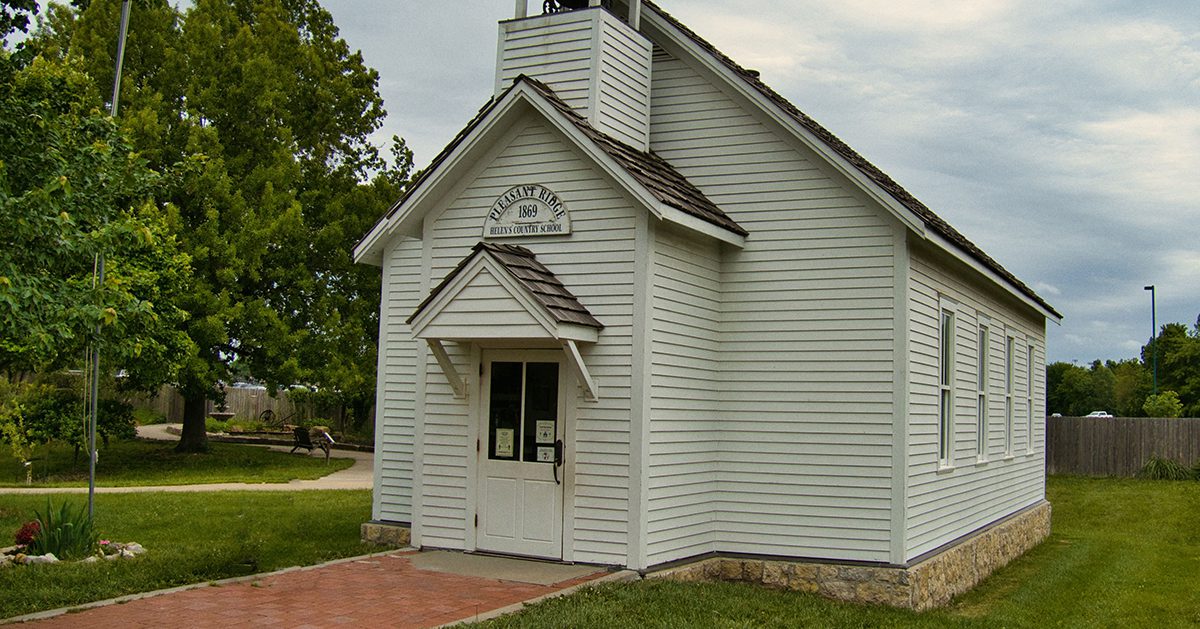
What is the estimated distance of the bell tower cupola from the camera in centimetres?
1282

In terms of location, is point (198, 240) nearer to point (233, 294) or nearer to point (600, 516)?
point (233, 294)

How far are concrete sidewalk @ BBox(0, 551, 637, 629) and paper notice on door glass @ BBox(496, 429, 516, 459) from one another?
3.68 ft

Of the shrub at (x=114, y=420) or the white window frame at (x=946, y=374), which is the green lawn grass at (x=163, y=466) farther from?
the white window frame at (x=946, y=374)

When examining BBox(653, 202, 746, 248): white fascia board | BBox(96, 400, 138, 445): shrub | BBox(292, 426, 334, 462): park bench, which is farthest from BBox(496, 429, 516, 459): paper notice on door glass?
BBox(292, 426, 334, 462): park bench

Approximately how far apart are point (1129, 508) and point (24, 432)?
23563 millimetres

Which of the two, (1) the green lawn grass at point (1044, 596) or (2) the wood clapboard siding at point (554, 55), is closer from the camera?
(1) the green lawn grass at point (1044, 596)

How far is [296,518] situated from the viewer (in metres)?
17.3

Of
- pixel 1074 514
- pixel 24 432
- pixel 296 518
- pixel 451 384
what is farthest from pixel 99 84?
pixel 1074 514

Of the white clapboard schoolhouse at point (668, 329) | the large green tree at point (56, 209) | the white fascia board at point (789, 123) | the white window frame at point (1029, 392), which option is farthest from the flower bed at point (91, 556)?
the white window frame at point (1029, 392)

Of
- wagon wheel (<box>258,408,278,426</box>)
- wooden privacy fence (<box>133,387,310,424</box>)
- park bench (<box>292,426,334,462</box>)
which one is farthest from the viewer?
wooden privacy fence (<box>133,387,310,424</box>)

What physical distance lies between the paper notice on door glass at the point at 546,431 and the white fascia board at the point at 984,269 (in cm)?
453

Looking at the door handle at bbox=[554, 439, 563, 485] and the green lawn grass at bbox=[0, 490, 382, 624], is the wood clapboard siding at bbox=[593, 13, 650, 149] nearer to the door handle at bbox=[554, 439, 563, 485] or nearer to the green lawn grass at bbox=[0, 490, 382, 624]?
the door handle at bbox=[554, 439, 563, 485]

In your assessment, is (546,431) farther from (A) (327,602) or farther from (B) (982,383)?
(B) (982,383)

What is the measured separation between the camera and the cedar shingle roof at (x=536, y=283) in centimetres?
1130
